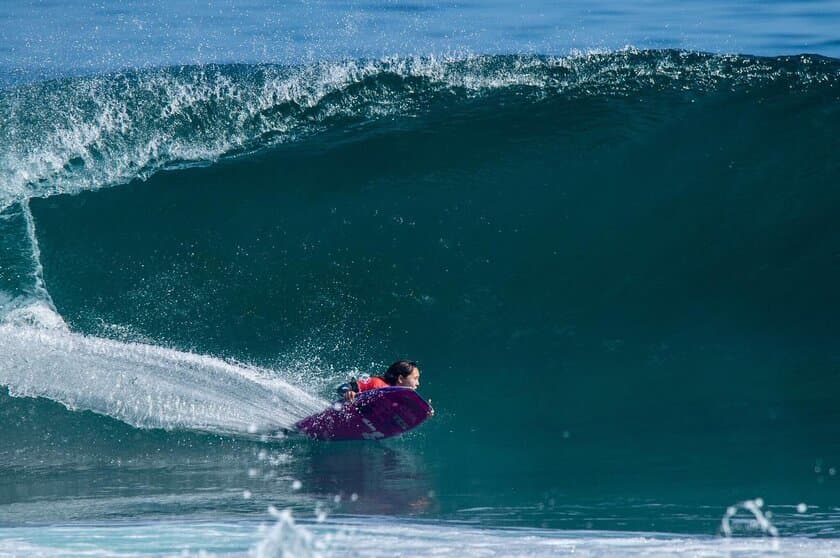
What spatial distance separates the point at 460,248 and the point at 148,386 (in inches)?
129

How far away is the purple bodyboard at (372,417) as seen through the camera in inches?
265

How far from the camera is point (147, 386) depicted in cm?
720

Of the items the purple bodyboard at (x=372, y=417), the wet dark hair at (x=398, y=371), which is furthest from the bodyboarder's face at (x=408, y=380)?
the purple bodyboard at (x=372, y=417)

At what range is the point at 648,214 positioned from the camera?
30.6 feet

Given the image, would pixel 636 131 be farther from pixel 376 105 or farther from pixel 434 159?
pixel 376 105

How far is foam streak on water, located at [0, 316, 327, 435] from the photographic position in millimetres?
7062

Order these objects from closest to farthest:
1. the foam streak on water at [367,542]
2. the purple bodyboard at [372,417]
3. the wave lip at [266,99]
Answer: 1. the foam streak on water at [367,542]
2. the purple bodyboard at [372,417]
3. the wave lip at [266,99]

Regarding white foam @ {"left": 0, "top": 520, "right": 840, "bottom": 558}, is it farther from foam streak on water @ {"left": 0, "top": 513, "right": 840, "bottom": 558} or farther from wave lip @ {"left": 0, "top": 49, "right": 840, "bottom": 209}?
wave lip @ {"left": 0, "top": 49, "right": 840, "bottom": 209}

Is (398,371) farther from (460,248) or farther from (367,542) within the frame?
(367,542)

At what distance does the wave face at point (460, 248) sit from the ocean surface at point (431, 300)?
0.03 metres

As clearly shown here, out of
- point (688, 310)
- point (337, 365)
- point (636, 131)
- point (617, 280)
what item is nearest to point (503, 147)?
point (636, 131)

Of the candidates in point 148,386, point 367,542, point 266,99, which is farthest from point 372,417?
point 266,99

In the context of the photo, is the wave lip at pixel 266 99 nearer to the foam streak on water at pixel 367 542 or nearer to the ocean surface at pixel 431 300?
the ocean surface at pixel 431 300

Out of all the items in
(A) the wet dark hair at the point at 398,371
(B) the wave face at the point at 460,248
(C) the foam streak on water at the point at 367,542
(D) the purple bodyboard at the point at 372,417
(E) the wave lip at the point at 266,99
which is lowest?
(C) the foam streak on water at the point at 367,542
